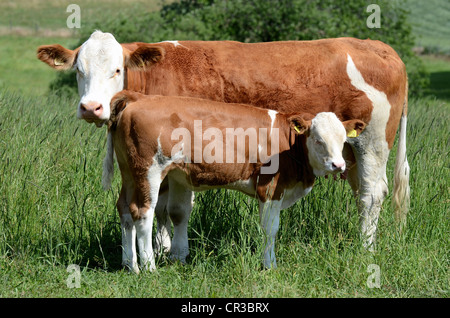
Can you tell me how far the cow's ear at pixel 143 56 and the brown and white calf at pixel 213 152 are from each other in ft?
1.64

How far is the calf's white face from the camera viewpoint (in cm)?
511

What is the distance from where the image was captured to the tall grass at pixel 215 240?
5.17 m

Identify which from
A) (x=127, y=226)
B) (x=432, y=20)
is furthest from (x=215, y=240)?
(x=432, y=20)

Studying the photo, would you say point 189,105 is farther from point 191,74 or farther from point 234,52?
point 234,52

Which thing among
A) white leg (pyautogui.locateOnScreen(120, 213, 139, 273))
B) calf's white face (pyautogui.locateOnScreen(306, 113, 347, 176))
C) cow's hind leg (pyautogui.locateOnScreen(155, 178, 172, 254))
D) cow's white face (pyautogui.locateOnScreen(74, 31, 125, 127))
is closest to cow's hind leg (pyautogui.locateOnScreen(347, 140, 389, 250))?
calf's white face (pyautogui.locateOnScreen(306, 113, 347, 176))

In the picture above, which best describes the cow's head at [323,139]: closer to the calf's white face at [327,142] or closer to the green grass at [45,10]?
the calf's white face at [327,142]

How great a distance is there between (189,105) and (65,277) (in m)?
1.86

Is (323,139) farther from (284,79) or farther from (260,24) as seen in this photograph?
(260,24)

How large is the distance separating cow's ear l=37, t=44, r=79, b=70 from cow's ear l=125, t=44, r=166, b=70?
0.51 meters

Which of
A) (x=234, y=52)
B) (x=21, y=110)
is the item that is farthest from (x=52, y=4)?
(x=234, y=52)

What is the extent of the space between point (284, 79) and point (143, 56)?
4.59 ft

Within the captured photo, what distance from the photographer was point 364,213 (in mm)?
6445
